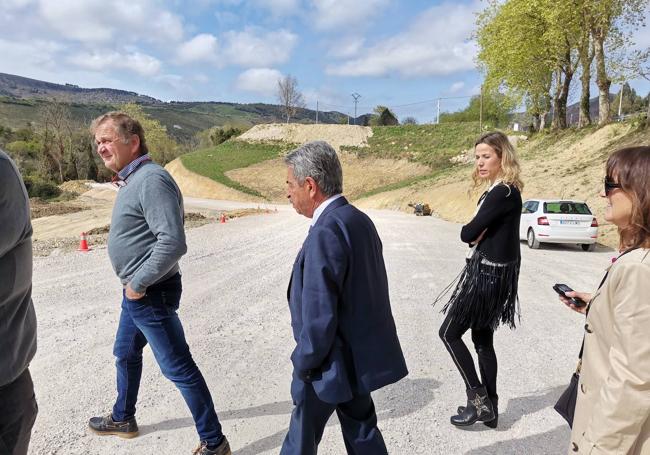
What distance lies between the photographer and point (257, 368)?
4.20m

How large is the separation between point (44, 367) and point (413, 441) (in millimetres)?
3404

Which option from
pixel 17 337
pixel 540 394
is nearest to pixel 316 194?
pixel 17 337

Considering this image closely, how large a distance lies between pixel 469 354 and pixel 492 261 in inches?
27.2

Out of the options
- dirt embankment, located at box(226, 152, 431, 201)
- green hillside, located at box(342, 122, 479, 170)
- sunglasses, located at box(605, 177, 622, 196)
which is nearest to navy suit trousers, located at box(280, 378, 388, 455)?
sunglasses, located at box(605, 177, 622, 196)

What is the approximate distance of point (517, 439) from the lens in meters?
3.11

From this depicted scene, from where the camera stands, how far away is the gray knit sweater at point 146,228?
102 inches

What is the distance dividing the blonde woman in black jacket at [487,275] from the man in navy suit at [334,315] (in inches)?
43.7

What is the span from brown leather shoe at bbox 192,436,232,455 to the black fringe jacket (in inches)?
69.8

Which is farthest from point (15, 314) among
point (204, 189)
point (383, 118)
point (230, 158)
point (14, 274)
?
point (383, 118)

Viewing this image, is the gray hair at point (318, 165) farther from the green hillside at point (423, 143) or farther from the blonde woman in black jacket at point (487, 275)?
the green hillside at point (423, 143)

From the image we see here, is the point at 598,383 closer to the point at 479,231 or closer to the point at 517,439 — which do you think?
the point at 479,231

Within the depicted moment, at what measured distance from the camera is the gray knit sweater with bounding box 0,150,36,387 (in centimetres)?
162

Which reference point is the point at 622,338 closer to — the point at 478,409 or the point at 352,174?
the point at 478,409

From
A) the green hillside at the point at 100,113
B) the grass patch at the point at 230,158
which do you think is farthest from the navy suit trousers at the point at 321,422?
the green hillside at the point at 100,113
